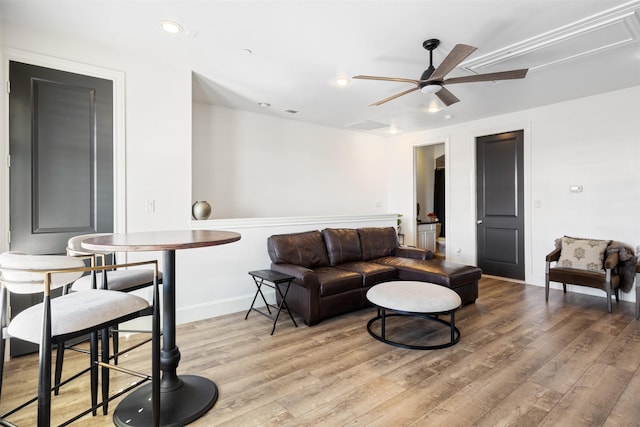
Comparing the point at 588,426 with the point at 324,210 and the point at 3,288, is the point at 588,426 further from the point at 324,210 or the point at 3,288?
the point at 324,210

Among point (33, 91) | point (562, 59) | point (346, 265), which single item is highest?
point (562, 59)

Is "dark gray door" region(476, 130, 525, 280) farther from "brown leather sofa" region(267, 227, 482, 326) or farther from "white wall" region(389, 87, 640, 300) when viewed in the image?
"brown leather sofa" region(267, 227, 482, 326)

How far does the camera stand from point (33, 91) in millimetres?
2672

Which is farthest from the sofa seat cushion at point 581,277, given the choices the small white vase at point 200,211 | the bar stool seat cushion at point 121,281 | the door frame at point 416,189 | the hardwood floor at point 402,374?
the bar stool seat cushion at point 121,281

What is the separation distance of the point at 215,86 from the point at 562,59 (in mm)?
3675

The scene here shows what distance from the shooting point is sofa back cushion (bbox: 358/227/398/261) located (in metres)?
4.59

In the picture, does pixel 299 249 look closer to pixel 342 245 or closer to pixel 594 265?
pixel 342 245

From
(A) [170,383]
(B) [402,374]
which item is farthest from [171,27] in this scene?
(B) [402,374]

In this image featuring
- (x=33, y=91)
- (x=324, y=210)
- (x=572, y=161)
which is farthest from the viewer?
(x=324, y=210)

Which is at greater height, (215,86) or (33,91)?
(215,86)

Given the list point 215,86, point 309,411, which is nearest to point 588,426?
point 309,411

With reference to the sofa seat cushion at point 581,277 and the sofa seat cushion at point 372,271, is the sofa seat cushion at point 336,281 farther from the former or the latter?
the sofa seat cushion at point 581,277

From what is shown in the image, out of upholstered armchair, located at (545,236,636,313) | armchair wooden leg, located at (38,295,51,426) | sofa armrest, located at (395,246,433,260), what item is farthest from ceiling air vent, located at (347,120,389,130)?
armchair wooden leg, located at (38,295,51,426)

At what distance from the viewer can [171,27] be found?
259 cm
